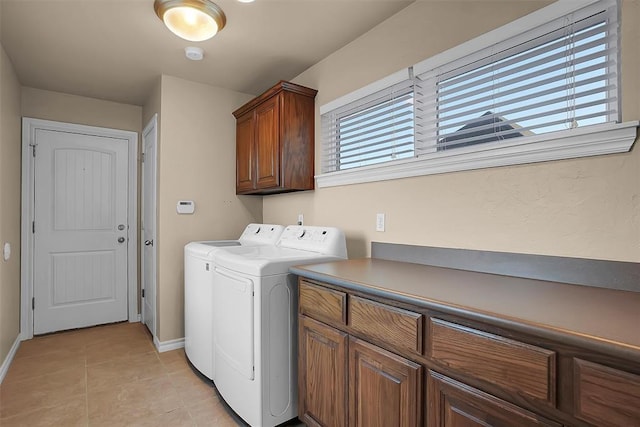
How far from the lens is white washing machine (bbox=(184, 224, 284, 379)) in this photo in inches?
88.4

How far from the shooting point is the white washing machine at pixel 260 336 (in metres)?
1.72

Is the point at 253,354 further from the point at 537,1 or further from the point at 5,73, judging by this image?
the point at 5,73

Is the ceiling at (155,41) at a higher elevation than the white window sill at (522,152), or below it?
higher

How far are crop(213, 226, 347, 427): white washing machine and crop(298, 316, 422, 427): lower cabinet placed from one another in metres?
0.13

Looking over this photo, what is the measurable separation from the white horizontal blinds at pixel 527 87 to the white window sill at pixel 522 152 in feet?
0.24

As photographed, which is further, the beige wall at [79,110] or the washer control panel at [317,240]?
Answer: the beige wall at [79,110]

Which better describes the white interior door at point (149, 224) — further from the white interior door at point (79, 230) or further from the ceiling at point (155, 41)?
the ceiling at point (155, 41)

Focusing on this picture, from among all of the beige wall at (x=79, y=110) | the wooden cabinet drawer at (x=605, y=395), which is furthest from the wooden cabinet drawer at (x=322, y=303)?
the beige wall at (x=79, y=110)

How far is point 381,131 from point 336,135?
46 centimetres

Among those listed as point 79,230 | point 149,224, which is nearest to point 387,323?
point 149,224

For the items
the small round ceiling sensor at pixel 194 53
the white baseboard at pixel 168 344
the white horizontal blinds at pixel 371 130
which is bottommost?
the white baseboard at pixel 168 344

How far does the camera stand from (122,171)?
3.62 m

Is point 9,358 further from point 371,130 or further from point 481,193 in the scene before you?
point 481,193

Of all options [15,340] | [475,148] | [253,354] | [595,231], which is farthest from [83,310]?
A: [595,231]
